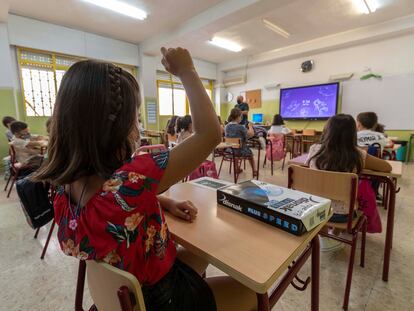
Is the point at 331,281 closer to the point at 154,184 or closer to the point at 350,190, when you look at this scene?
the point at 350,190

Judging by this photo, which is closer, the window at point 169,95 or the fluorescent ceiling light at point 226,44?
the fluorescent ceiling light at point 226,44

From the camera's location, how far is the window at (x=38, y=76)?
4672mm

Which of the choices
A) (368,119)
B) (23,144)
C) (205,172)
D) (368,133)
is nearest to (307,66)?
(368,119)

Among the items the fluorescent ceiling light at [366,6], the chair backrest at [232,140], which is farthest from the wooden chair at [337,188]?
the fluorescent ceiling light at [366,6]

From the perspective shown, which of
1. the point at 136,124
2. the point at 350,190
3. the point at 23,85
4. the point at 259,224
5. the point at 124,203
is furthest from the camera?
the point at 23,85

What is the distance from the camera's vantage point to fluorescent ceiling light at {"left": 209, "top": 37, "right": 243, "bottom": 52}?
5652 millimetres

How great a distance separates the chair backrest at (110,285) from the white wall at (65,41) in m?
5.61

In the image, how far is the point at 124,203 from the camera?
48 cm

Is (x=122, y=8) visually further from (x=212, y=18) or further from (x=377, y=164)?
(x=377, y=164)

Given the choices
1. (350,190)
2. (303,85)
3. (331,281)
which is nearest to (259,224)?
(350,190)

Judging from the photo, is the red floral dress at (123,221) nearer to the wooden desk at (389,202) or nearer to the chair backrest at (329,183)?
the chair backrest at (329,183)

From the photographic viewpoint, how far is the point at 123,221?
19.1 inches

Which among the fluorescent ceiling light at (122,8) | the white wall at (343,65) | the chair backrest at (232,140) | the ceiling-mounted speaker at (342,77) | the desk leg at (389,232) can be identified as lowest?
the desk leg at (389,232)

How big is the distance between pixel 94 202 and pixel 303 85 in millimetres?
6926
